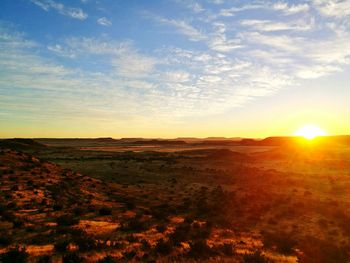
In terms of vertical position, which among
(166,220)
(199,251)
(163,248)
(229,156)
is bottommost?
(166,220)

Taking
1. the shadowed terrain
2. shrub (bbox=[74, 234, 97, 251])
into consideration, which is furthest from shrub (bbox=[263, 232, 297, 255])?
shrub (bbox=[74, 234, 97, 251])

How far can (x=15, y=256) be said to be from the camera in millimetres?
9633

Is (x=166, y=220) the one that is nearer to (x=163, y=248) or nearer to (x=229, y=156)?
(x=163, y=248)

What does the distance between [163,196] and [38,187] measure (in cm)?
1112

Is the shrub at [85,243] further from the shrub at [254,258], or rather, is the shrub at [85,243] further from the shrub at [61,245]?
the shrub at [254,258]

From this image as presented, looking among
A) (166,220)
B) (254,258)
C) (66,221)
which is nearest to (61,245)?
(66,221)

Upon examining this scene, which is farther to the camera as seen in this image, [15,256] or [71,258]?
[71,258]

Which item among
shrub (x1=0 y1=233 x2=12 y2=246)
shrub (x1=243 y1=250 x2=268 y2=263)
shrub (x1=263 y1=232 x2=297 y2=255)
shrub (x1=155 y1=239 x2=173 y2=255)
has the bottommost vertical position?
shrub (x1=263 y1=232 x2=297 y2=255)

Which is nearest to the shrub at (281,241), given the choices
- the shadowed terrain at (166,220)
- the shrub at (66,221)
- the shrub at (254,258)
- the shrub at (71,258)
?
the shadowed terrain at (166,220)

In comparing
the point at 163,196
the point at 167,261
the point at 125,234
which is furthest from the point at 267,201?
the point at 167,261

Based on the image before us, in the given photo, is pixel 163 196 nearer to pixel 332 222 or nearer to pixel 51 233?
pixel 332 222

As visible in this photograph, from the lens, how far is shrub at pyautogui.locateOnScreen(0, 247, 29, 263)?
936 cm

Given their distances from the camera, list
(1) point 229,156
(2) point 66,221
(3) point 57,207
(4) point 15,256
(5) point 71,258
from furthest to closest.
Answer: (1) point 229,156 → (3) point 57,207 → (2) point 66,221 → (5) point 71,258 → (4) point 15,256

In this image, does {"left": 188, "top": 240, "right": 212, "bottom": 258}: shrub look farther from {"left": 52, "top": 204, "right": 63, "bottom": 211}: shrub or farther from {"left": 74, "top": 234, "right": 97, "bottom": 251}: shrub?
{"left": 52, "top": 204, "right": 63, "bottom": 211}: shrub
